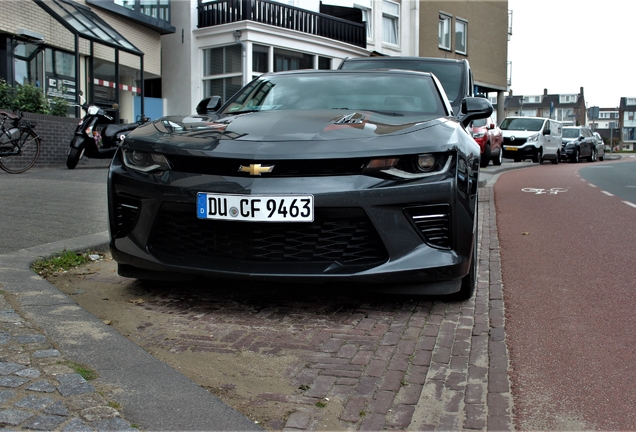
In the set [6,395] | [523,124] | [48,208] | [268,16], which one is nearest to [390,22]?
[523,124]

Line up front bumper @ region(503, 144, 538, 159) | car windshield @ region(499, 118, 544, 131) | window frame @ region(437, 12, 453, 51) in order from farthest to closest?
1. window frame @ region(437, 12, 453, 51)
2. car windshield @ region(499, 118, 544, 131)
3. front bumper @ region(503, 144, 538, 159)

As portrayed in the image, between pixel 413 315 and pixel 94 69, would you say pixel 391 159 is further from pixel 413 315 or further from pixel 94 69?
pixel 94 69

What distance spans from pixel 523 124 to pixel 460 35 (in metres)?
9.89

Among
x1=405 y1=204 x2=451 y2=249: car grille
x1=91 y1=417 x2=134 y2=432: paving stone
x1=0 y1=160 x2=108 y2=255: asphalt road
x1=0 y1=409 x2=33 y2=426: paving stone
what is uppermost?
x1=405 y1=204 x2=451 y2=249: car grille

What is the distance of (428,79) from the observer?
17.9ft

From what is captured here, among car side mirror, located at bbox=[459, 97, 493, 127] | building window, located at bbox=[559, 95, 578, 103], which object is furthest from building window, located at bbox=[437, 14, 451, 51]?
building window, located at bbox=[559, 95, 578, 103]

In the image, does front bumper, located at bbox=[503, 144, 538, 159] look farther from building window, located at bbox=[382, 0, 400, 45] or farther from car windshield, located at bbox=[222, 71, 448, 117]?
car windshield, located at bbox=[222, 71, 448, 117]

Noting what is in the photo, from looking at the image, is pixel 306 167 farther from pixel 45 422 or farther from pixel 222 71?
pixel 222 71

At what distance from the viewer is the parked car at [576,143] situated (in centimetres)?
3142

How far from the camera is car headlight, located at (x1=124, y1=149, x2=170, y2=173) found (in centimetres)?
377

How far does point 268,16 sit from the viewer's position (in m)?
22.6

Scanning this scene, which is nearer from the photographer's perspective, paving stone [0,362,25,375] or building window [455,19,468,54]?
paving stone [0,362,25,375]

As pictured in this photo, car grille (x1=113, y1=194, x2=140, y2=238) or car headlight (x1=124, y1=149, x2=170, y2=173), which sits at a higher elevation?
car headlight (x1=124, y1=149, x2=170, y2=173)

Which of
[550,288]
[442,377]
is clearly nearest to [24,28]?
[550,288]
